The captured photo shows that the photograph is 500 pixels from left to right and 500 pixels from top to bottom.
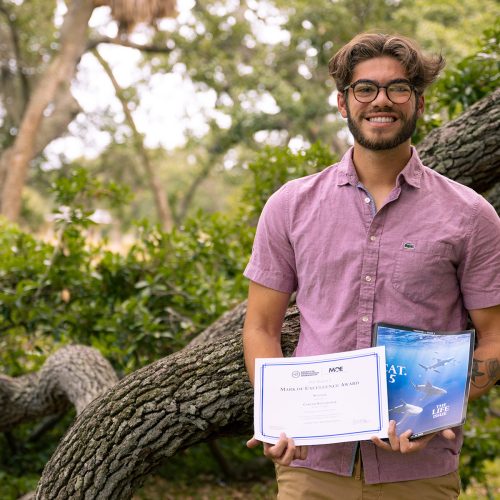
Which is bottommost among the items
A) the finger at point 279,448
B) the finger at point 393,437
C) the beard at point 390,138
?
the finger at point 279,448

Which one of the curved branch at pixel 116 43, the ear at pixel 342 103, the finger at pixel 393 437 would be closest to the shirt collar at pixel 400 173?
the ear at pixel 342 103

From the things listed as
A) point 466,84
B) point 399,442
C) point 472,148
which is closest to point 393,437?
point 399,442

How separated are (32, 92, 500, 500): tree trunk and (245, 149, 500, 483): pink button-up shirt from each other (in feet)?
1.95

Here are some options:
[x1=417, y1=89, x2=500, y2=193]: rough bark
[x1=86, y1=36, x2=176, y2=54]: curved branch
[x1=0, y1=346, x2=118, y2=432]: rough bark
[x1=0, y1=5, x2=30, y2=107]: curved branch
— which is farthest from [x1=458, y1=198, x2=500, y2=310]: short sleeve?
[x1=0, y1=5, x2=30, y2=107]: curved branch

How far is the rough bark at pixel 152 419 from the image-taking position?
2793 mm

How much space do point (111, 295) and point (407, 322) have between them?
370 cm

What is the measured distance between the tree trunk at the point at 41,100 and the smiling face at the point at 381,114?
12762mm

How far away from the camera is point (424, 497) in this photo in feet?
6.91

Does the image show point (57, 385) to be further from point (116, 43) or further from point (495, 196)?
point (116, 43)

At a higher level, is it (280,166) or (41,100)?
(41,100)

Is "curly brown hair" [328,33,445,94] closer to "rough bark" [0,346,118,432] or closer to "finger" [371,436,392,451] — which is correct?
"finger" [371,436,392,451]

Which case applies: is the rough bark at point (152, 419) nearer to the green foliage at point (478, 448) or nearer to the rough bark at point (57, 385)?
the rough bark at point (57, 385)

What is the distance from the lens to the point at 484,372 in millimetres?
2137

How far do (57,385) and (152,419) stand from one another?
6.02 feet
